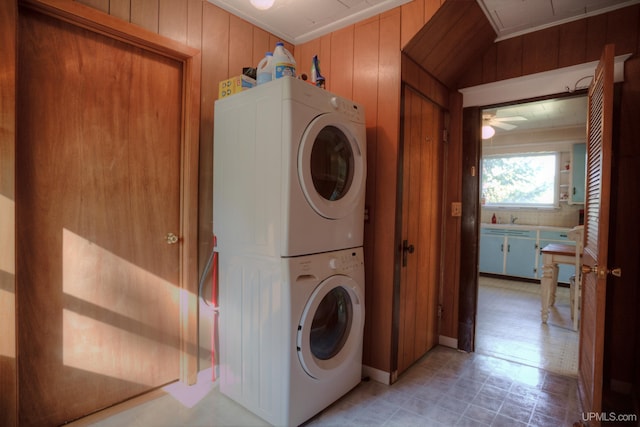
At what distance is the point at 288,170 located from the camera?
61.6 inches

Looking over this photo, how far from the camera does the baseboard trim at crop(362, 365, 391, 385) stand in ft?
7.06

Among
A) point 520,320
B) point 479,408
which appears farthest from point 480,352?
point 520,320

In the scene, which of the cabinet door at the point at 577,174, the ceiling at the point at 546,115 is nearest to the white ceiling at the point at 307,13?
the ceiling at the point at 546,115

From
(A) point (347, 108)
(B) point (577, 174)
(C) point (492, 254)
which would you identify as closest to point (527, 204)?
(B) point (577, 174)

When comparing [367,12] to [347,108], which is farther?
[367,12]

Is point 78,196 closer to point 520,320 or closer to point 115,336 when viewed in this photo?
point 115,336

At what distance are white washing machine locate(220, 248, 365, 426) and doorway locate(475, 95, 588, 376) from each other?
2.00 meters

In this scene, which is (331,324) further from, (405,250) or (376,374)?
(405,250)

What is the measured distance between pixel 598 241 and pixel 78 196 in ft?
8.25

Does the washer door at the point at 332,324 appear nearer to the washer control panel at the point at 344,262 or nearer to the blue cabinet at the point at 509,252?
the washer control panel at the point at 344,262

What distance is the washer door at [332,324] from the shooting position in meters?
1.71

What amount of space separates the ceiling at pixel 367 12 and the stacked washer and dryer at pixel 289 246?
737 mm

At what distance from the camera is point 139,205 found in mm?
1903

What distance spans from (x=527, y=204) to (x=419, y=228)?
394 cm
